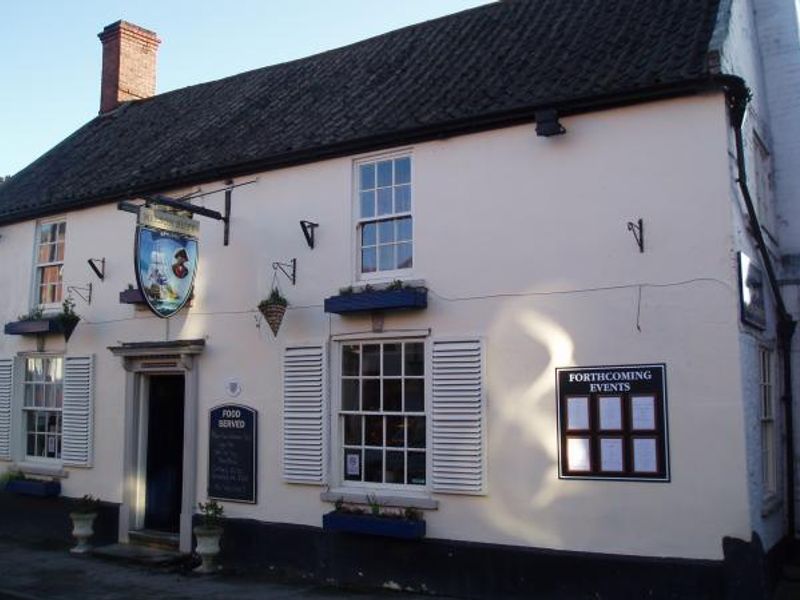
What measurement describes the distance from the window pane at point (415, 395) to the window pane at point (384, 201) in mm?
2224

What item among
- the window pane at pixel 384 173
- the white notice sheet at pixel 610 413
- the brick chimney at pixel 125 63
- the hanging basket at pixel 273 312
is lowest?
the white notice sheet at pixel 610 413

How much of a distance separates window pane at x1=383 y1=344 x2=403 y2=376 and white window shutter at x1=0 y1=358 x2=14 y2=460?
7623 millimetres

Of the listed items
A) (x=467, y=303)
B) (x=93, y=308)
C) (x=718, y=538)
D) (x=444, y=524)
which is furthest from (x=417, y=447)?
(x=93, y=308)

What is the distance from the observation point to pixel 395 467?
997 centimetres

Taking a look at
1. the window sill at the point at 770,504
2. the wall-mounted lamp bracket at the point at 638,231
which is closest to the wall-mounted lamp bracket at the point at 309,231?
the wall-mounted lamp bracket at the point at 638,231

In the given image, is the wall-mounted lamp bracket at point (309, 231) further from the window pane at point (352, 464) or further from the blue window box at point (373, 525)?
the blue window box at point (373, 525)

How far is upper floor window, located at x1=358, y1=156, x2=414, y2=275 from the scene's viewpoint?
10352mm

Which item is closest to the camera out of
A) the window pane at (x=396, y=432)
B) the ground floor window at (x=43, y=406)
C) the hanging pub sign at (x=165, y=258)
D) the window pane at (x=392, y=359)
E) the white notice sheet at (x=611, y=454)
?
the white notice sheet at (x=611, y=454)

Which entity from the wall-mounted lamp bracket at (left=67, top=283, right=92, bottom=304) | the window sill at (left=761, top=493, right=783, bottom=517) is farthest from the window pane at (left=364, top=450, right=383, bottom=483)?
the wall-mounted lamp bracket at (left=67, top=283, right=92, bottom=304)

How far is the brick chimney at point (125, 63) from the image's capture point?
59.6 ft

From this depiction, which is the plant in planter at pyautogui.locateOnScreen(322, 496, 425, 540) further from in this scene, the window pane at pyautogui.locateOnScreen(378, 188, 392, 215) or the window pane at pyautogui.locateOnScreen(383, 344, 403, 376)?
the window pane at pyautogui.locateOnScreen(378, 188, 392, 215)

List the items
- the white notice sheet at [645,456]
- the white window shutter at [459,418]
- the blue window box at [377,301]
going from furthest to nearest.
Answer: the blue window box at [377,301]
the white window shutter at [459,418]
the white notice sheet at [645,456]

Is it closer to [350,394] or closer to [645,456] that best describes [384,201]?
[350,394]

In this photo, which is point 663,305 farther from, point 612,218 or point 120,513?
point 120,513
